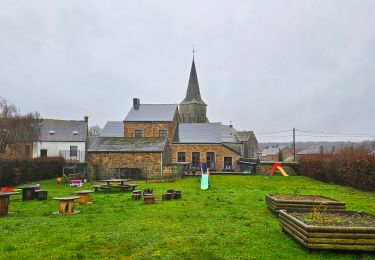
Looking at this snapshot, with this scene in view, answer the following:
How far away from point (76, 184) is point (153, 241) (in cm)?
1669

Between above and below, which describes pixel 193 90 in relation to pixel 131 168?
→ above

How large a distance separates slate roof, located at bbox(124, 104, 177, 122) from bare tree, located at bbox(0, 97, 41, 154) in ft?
35.4

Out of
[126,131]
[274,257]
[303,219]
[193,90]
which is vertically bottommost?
[274,257]

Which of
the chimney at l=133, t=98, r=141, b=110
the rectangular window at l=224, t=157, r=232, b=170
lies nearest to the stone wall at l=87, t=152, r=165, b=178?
the rectangular window at l=224, t=157, r=232, b=170

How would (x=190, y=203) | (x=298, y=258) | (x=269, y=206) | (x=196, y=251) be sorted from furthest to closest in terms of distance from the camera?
(x=190, y=203) < (x=269, y=206) < (x=196, y=251) < (x=298, y=258)

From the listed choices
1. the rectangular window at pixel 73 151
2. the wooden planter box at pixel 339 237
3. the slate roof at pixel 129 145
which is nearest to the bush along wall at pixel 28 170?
the slate roof at pixel 129 145

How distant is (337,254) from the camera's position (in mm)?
6668

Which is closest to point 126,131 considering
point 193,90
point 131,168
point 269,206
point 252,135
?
point 131,168

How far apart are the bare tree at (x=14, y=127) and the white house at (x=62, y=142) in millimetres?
7776

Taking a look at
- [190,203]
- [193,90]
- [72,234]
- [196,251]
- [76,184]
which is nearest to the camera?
[196,251]

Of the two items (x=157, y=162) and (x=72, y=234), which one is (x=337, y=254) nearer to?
(x=72, y=234)

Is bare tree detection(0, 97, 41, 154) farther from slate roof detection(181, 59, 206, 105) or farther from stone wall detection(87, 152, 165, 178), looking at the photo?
slate roof detection(181, 59, 206, 105)

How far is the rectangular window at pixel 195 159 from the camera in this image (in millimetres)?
39469

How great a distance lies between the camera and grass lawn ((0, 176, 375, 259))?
6789 mm
